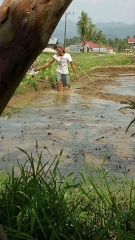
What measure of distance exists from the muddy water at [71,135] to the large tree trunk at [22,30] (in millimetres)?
2305

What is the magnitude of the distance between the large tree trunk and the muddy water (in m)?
2.31

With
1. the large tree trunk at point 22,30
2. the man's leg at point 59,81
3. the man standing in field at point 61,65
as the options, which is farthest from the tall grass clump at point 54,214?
the man's leg at point 59,81

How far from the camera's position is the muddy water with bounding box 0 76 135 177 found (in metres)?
5.43

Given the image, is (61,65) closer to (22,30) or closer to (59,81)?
(59,81)

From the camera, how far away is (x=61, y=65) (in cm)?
1315

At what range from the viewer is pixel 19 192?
2.83 meters

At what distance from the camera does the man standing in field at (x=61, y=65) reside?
1255cm

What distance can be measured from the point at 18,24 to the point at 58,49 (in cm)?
1086

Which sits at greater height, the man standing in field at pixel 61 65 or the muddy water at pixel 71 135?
the man standing in field at pixel 61 65

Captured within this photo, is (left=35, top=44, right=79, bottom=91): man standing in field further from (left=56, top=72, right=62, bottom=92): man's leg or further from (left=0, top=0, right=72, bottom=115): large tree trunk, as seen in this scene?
(left=0, top=0, right=72, bottom=115): large tree trunk

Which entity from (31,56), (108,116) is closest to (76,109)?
(108,116)

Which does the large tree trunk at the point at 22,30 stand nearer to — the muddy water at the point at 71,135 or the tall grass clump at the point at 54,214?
the tall grass clump at the point at 54,214

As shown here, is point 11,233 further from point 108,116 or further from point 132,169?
point 108,116

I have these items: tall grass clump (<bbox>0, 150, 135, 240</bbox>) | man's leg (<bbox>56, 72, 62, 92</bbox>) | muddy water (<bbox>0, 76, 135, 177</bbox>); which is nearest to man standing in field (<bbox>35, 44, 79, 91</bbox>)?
man's leg (<bbox>56, 72, 62, 92</bbox>)
